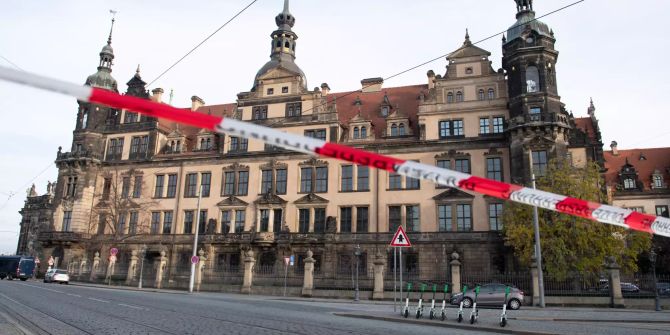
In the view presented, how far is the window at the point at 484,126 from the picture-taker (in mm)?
37375

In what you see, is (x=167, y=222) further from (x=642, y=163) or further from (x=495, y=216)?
(x=642, y=163)

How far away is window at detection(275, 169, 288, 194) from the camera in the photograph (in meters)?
42.0

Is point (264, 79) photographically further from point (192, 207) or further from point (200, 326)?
point (200, 326)

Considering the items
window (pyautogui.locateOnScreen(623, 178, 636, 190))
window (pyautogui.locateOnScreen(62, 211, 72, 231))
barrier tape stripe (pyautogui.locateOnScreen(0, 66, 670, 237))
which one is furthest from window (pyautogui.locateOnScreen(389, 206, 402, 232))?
window (pyautogui.locateOnScreen(623, 178, 636, 190))

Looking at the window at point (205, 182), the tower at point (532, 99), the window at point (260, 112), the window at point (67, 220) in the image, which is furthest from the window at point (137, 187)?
the tower at point (532, 99)

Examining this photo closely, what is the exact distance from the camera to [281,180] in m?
42.2

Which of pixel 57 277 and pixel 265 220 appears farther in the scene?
pixel 265 220

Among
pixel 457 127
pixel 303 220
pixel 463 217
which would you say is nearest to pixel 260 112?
pixel 303 220

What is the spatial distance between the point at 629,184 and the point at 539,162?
3251cm

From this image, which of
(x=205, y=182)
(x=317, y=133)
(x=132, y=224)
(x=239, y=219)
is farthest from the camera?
(x=132, y=224)

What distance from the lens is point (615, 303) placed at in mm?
23219

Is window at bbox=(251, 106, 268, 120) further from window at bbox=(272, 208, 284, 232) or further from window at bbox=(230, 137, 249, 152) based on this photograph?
window at bbox=(272, 208, 284, 232)

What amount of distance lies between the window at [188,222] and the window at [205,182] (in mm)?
2222

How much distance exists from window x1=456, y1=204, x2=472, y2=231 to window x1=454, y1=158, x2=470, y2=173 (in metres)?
2.79
